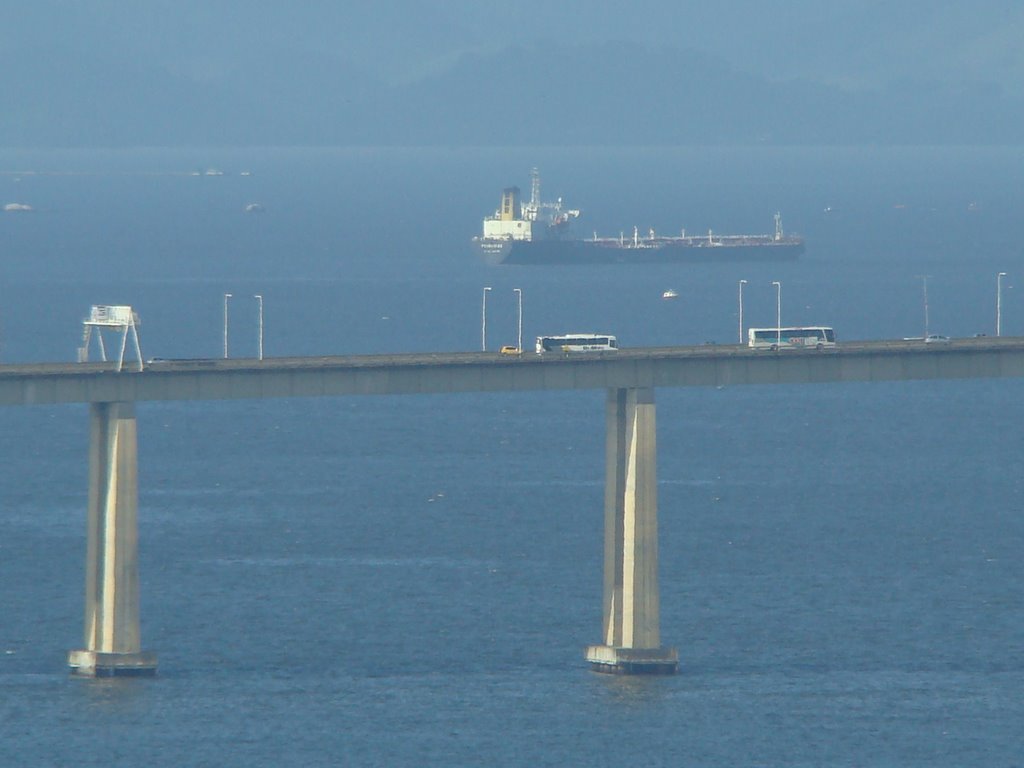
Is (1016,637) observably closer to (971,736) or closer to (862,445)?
(971,736)

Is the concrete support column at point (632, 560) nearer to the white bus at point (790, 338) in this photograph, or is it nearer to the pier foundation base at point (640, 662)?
the pier foundation base at point (640, 662)

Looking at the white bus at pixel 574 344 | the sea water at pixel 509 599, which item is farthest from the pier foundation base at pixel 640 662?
the white bus at pixel 574 344

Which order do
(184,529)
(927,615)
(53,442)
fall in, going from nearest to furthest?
(927,615), (184,529), (53,442)

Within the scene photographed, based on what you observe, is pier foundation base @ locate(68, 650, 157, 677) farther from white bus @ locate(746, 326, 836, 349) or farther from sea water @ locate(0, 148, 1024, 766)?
white bus @ locate(746, 326, 836, 349)

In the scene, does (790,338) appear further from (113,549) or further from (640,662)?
(113,549)

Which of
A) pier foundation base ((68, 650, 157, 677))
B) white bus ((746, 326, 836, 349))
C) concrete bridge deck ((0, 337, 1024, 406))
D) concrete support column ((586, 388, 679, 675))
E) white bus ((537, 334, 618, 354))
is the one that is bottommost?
pier foundation base ((68, 650, 157, 677))

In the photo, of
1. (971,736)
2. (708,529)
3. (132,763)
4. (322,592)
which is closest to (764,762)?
(971,736)

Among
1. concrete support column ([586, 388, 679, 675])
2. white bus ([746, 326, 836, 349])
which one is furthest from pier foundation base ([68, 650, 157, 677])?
white bus ([746, 326, 836, 349])
